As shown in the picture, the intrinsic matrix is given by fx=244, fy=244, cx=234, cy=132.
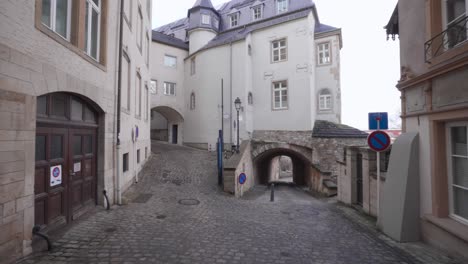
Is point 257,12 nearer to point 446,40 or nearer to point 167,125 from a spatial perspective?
point 167,125

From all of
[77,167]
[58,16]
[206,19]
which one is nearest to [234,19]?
[206,19]

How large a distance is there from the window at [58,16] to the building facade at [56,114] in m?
0.02

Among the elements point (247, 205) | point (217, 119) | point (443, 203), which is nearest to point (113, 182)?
point (247, 205)

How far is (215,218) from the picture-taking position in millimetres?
6273

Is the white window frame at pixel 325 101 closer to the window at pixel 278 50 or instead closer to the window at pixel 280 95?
the window at pixel 280 95

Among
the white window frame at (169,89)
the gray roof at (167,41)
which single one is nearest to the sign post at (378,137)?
the white window frame at (169,89)

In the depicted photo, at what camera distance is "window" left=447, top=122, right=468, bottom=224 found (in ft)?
13.2

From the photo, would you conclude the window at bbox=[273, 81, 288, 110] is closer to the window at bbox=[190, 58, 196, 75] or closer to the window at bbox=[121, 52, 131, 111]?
the window at bbox=[190, 58, 196, 75]

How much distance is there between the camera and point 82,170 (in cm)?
570

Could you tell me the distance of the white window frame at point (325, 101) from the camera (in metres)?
17.8

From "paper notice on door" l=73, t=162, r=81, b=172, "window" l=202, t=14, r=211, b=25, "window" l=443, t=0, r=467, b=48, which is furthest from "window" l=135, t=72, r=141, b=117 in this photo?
"window" l=202, t=14, r=211, b=25

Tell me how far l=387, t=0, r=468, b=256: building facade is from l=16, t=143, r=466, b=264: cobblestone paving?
89 cm

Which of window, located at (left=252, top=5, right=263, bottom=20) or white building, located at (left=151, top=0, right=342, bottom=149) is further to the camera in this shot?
window, located at (left=252, top=5, right=263, bottom=20)

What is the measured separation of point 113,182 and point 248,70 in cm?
1290
